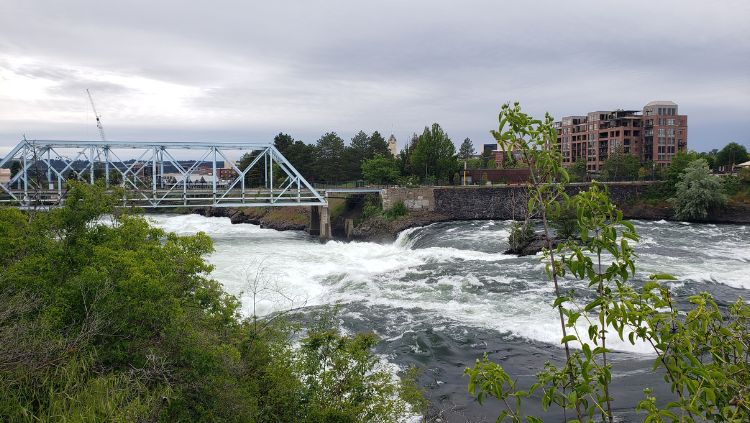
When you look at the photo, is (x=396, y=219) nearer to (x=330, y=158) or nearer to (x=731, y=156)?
(x=330, y=158)

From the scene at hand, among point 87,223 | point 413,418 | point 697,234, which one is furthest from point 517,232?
point 87,223

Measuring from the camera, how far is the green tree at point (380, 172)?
60125mm

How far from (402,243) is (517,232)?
10270mm

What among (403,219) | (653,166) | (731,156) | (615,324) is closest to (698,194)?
(403,219)

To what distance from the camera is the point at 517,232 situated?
3180 centimetres

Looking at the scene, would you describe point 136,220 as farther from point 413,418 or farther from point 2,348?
point 413,418

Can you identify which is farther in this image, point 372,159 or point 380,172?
point 372,159

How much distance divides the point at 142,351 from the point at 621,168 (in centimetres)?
6897

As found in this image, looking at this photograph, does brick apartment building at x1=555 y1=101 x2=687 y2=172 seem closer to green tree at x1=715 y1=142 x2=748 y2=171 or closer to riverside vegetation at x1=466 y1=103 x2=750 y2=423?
green tree at x1=715 y1=142 x2=748 y2=171

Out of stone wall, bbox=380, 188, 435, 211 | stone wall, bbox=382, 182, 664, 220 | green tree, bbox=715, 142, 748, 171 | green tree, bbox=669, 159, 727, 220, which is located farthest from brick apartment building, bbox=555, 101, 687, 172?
stone wall, bbox=380, 188, 435, 211

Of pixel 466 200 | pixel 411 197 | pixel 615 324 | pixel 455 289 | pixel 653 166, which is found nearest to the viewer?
pixel 615 324

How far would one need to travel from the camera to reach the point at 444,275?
25562mm

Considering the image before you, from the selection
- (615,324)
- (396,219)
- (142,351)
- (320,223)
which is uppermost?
(615,324)

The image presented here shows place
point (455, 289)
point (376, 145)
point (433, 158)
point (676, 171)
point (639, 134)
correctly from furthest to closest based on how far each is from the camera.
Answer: point (639, 134), point (376, 145), point (433, 158), point (676, 171), point (455, 289)
